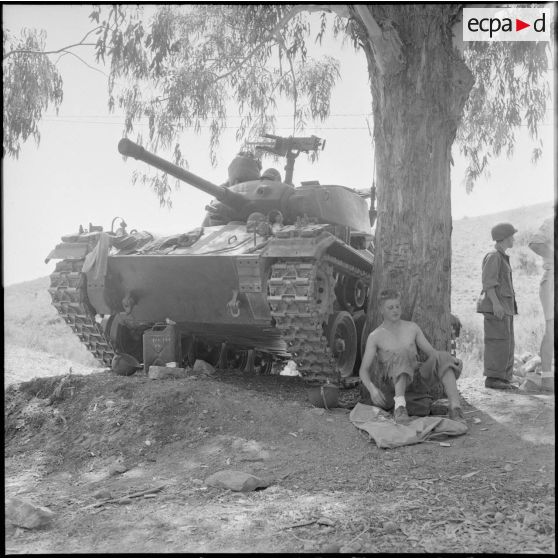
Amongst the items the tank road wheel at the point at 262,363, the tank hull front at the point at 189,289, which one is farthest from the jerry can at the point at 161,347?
the tank road wheel at the point at 262,363

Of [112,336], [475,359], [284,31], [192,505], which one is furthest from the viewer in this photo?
[475,359]

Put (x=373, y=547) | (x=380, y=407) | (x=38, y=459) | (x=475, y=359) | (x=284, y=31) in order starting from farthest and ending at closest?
(x=475, y=359) < (x=284, y=31) < (x=380, y=407) < (x=38, y=459) < (x=373, y=547)

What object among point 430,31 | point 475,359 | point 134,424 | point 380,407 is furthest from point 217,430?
point 475,359

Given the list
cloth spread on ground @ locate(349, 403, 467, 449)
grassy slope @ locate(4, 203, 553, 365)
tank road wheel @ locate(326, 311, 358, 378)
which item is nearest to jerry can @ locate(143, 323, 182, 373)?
tank road wheel @ locate(326, 311, 358, 378)

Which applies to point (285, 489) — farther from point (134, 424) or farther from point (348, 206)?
point (348, 206)

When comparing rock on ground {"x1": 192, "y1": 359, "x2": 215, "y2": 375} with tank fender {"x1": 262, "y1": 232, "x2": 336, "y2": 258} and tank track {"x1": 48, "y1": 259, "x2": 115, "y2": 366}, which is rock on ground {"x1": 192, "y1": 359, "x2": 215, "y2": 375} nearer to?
tank track {"x1": 48, "y1": 259, "x2": 115, "y2": 366}

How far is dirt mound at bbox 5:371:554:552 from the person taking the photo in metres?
3.61

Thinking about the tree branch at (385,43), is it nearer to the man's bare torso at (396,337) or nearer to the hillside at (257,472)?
the man's bare torso at (396,337)

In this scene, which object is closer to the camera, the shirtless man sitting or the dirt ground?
the dirt ground

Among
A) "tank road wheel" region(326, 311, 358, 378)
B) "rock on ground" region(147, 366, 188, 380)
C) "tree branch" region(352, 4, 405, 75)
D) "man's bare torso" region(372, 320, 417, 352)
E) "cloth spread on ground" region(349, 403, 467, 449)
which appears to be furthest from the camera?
"tank road wheel" region(326, 311, 358, 378)

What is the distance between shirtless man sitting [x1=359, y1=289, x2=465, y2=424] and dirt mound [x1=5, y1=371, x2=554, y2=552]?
39cm

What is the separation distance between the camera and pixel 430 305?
22.3 ft

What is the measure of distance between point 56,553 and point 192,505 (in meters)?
0.91

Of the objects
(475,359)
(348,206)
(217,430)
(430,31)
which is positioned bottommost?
(475,359)
